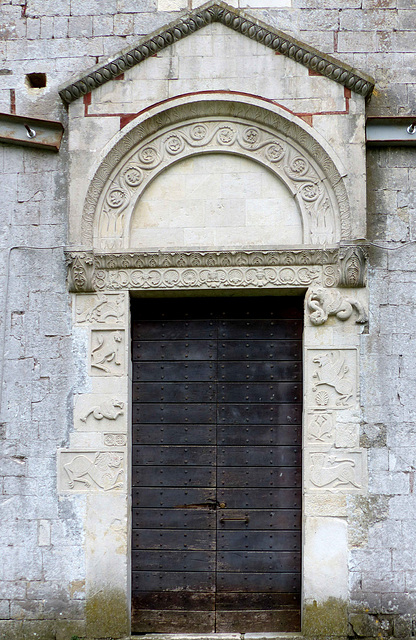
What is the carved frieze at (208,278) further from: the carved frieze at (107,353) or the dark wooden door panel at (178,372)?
the dark wooden door panel at (178,372)

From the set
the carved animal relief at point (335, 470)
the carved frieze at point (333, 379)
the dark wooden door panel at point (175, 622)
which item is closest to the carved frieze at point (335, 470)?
the carved animal relief at point (335, 470)

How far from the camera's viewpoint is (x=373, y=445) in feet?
22.8

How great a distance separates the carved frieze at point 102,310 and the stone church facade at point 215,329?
0.06 ft

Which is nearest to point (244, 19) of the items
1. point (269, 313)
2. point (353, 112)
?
point (353, 112)

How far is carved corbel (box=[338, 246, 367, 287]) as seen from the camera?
22.7ft

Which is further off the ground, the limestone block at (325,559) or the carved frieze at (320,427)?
the carved frieze at (320,427)

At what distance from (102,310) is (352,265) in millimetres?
2182

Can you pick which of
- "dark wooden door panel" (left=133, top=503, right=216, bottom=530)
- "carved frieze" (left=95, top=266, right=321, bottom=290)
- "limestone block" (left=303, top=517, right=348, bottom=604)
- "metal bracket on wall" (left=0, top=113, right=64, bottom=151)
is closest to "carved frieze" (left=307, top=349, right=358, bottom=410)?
"carved frieze" (left=95, top=266, right=321, bottom=290)

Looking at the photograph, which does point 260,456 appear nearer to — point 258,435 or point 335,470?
point 258,435

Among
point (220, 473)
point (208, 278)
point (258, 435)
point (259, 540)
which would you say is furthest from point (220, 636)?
point (208, 278)

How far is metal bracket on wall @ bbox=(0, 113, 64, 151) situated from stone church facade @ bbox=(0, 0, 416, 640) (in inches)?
1.0

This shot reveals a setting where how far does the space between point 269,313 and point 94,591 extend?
2825mm

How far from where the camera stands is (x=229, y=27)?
284 inches

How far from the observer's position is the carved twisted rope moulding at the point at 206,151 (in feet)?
23.4
